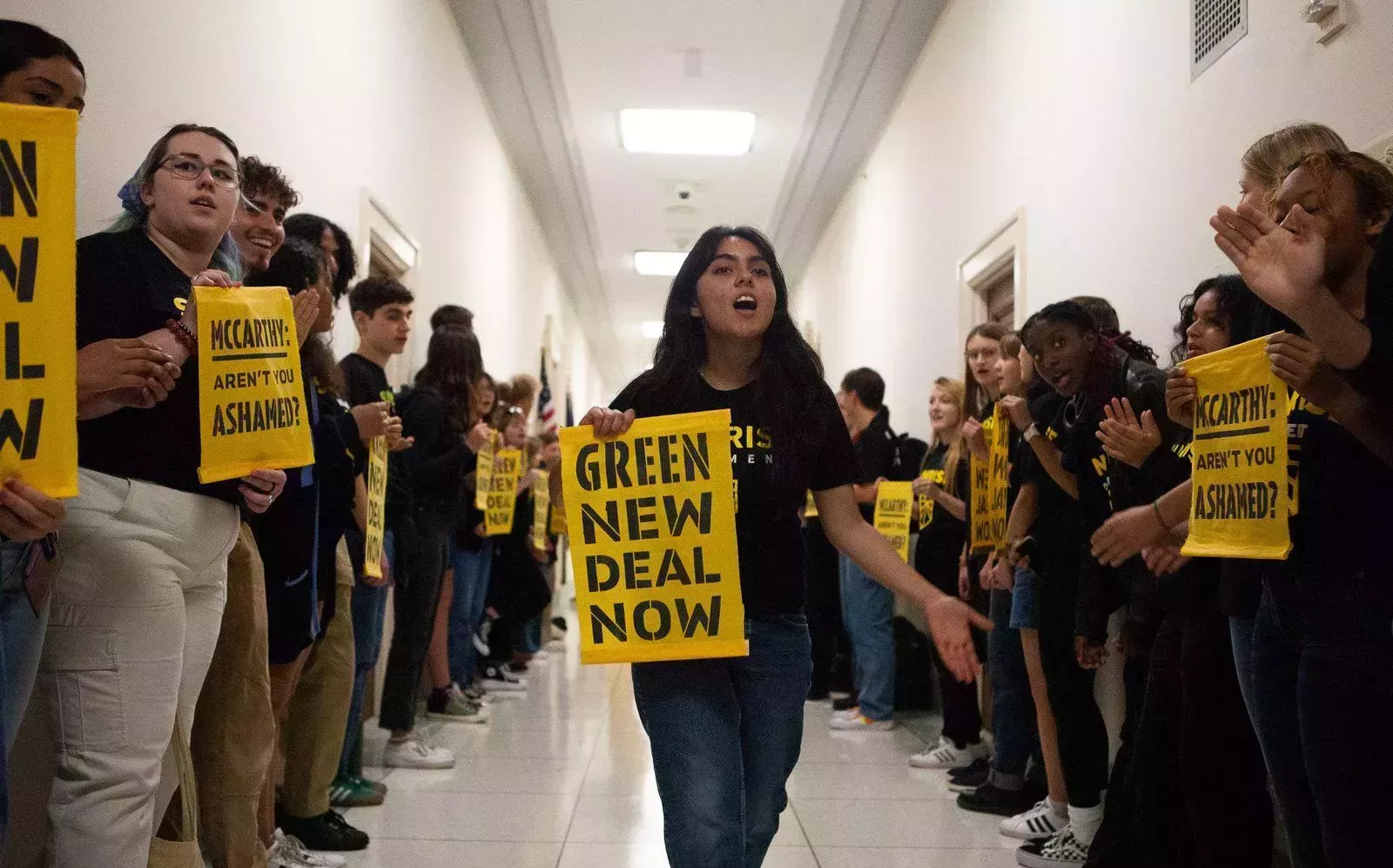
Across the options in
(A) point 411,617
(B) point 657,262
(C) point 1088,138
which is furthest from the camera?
(B) point 657,262

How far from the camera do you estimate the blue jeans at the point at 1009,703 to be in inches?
147

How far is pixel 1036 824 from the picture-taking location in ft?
11.1

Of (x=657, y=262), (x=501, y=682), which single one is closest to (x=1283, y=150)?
(x=501, y=682)

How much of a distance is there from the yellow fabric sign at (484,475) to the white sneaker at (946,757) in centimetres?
220

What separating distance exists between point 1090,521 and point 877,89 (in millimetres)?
5262

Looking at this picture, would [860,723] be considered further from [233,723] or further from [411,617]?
[233,723]

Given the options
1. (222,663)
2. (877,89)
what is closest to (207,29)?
(222,663)

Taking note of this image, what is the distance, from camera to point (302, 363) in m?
2.65

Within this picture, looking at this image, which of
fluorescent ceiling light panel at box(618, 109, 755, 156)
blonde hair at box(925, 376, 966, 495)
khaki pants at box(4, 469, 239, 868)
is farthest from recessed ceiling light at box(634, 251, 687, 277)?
khaki pants at box(4, 469, 239, 868)

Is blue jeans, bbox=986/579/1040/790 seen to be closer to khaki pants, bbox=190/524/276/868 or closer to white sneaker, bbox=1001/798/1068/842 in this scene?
white sneaker, bbox=1001/798/1068/842

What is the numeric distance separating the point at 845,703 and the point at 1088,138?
3.08 m

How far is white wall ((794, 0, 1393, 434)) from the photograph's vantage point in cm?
275

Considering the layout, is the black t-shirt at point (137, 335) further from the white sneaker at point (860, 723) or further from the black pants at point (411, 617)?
the white sneaker at point (860, 723)

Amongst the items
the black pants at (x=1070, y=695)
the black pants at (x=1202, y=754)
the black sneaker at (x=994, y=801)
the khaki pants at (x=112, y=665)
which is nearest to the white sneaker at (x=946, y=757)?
the black sneaker at (x=994, y=801)
